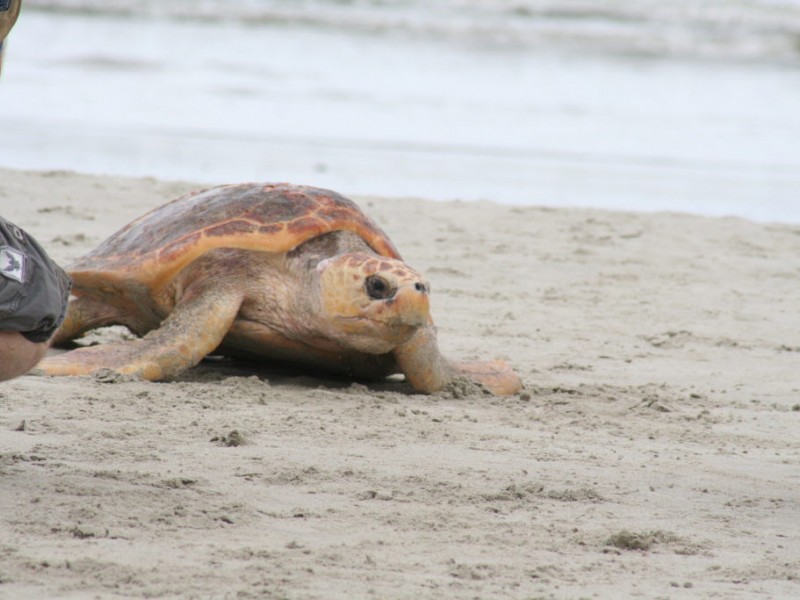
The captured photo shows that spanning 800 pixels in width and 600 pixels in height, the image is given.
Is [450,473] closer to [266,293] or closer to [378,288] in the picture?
[378,288]

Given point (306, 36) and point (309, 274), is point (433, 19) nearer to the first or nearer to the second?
point (306, 36)

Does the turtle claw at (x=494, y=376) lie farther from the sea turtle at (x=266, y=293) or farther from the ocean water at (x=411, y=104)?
the ocean water at (x=411, y=104)

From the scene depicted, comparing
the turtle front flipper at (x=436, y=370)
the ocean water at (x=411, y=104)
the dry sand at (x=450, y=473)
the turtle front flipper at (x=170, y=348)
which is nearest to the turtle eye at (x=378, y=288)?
the turtle front flipper at (x=436, y=370)

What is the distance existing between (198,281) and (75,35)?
50.9 ft

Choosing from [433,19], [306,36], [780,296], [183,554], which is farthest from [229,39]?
[183,554]

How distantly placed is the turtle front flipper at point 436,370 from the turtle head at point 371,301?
0.09m

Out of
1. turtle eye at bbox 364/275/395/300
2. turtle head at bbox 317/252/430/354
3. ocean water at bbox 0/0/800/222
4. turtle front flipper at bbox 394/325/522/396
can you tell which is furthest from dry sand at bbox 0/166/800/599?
ocean water at bbox 0/0/800/222

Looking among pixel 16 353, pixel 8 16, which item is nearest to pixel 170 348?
pixel 16 353

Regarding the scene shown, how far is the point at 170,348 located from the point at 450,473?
4.00ft

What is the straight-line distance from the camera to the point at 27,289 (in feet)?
8.02

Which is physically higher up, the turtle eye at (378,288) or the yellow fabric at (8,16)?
the yellow fabric at (8,16)

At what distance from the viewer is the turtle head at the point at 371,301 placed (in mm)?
3777

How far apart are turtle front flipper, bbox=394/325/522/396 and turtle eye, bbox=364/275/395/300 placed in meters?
0.20

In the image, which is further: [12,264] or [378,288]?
[378,288]
